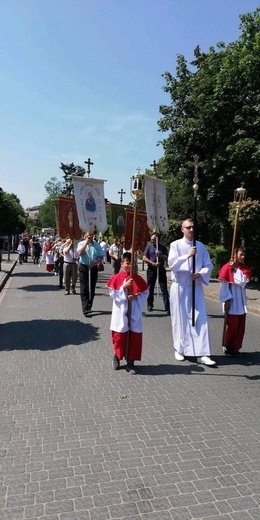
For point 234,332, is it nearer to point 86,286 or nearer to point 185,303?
point 185,303

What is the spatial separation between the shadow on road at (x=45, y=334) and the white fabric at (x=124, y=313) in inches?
65.8

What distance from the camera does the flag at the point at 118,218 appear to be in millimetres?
12961

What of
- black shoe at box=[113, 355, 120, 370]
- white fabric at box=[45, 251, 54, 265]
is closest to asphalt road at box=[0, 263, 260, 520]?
black shoe at box=[113, 355, 120, 370]

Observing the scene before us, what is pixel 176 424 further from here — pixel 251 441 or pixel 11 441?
pixel 11 441

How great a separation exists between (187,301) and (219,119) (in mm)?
12308

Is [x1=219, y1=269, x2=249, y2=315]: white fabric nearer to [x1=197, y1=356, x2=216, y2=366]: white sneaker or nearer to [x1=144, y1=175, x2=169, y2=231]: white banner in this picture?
[x1=197, y1=356, x2=216, y2=366]: white sneaker

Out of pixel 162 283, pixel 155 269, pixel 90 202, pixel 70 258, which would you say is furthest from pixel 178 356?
pixel 70 258

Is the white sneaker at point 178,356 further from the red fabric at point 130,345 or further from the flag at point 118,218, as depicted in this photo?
the flag at point 118,218

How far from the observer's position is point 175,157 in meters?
18.8

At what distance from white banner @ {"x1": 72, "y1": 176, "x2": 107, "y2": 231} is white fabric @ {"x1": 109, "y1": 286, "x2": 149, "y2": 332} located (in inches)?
158

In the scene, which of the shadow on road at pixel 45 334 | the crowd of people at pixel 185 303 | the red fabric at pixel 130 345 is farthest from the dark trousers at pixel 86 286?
the red fabric at pixel 130 345

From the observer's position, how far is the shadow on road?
297 inches

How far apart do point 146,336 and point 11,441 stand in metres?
4.46

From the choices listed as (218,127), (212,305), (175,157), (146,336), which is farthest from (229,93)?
(146,336)
